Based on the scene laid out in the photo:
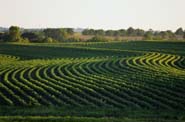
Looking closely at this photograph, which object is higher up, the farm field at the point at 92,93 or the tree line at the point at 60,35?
the farm field at the point at 92,93

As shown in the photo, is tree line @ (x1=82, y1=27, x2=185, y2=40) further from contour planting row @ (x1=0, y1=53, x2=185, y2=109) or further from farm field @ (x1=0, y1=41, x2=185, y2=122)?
contour planting row @ (x1=0, y1=53, x2=185, y2=109)

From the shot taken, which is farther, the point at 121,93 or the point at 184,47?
the point at 184,47

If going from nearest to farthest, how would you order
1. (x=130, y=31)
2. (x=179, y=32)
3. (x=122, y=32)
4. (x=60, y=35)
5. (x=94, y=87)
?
(x=94, y=87)
(x=60, y=35)
(x=179, y=32)
(x=130, y=31)
(x=122, y=32)

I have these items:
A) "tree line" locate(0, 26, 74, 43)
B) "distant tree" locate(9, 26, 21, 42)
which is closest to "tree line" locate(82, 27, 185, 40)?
"tree line" locate(0, 26, 74, 43)

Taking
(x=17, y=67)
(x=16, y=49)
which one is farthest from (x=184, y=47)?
(x=17, y=67)

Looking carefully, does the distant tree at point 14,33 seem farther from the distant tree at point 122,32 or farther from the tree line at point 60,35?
the distant tree at point 122,32

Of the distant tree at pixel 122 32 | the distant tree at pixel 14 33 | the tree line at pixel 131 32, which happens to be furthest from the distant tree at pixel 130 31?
the distant tree at pixel 14 33

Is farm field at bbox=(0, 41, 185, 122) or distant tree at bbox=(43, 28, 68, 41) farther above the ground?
farm field at bbox=(0, 41, 185, 122)

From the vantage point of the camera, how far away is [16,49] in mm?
76188

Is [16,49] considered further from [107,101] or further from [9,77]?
[107,101]

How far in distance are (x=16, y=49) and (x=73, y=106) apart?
5298 centimetres

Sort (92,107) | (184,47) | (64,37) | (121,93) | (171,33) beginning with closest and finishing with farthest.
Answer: (92,107), (121,93), (184,47), (64,37), (171,33)

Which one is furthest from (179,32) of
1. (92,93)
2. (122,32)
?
(92,93)

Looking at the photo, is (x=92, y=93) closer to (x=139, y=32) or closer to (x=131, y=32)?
(x=131, y=32)
